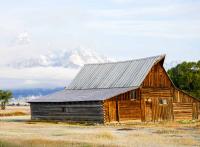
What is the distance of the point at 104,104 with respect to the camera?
2191 inches

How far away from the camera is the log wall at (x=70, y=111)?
56438 mm

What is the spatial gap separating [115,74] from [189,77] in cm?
1751

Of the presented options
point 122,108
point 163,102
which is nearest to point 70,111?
point 122,108

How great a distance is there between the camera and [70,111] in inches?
Result: 2338

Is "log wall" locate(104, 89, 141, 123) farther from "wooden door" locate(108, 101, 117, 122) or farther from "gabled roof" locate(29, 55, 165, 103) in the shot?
"gabled roof" locate(29, 55, 165, 103)

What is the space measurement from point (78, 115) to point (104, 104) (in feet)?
13.0

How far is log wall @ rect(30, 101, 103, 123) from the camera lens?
56.4 m

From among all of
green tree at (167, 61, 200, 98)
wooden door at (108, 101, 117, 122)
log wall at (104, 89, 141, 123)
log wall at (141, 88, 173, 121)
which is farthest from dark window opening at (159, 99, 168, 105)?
green tree at (167, 61, 200, 98)

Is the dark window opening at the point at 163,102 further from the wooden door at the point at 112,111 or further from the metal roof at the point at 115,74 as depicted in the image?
the wooden door at the point at 112,111

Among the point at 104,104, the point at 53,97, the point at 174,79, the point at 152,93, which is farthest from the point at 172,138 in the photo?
the point at 174,79

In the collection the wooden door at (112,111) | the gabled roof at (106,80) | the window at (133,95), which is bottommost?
the wooden door at (112,111)

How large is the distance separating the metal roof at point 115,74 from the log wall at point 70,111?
195 inches

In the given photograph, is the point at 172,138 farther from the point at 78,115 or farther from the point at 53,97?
the point at 53,97

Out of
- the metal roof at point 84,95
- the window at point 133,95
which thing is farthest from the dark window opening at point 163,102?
the metal roof at point 84,95
